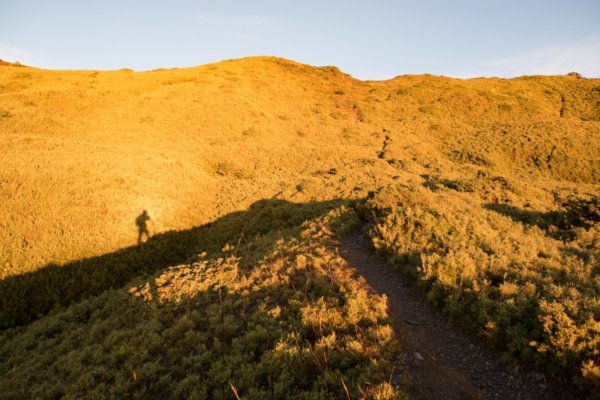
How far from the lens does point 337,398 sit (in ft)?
20.7

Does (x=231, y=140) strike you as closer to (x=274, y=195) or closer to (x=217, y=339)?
(x=274, y=195)

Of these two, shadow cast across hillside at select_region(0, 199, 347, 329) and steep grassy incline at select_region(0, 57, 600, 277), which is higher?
steep grassy incline at select_region(0, 57, 600, 277)

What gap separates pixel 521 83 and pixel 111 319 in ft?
277

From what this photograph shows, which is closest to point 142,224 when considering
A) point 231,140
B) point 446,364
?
point 446,364

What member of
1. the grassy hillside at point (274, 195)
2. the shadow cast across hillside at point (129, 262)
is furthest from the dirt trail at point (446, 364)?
the shadow cast across hillside at point (129, 262)

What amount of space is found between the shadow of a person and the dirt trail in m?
15.4

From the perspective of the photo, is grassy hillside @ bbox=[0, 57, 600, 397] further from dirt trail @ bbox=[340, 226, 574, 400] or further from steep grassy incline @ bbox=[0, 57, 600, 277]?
dirt trail @ bbox=[340, 226, 574, 400]

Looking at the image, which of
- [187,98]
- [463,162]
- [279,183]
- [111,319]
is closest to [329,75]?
[187,98]

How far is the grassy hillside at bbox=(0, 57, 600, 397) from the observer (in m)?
8.95

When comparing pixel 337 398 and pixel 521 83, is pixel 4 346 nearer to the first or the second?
pixel 337 398

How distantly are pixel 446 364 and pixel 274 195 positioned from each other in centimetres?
1978

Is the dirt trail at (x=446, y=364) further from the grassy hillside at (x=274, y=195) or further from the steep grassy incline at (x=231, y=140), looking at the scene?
the steep grassy incline at (x=231, y=140)

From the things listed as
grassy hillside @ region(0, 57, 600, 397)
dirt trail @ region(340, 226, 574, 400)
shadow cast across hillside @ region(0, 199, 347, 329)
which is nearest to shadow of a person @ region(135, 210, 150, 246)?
grassy hillside @ region(0, 57, 600, 397)

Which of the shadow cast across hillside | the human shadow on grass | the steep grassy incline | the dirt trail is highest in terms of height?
the steep grassy incline
